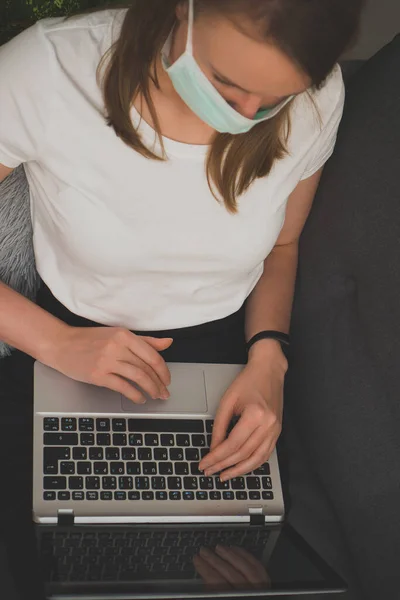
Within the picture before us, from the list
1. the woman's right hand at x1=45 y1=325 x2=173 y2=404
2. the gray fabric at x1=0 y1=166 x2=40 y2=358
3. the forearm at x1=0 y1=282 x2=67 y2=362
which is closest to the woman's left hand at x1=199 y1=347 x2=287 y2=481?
the woman's right hand at x1=45 y1=325 x2=173 y2=404

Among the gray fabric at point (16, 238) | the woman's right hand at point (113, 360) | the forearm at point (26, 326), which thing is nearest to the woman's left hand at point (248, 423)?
the woman's right hand at point (113, 360)

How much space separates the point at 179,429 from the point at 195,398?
0.06 meters

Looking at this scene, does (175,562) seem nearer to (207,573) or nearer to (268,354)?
(207,573)

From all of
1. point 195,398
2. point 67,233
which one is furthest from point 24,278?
point 195,398

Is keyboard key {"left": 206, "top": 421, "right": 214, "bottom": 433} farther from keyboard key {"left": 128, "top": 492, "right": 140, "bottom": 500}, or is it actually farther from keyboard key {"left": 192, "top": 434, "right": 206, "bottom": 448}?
keyboard key {"left": 128, "top": 492, "right": 140, "bottom": 500}

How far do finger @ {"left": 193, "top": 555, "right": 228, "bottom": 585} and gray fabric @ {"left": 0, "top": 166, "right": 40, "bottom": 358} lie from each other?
44cm

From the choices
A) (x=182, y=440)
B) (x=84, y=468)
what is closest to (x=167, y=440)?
(x=182, y=440)

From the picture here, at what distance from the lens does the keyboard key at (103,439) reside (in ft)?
3.31

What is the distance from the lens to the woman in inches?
32.0

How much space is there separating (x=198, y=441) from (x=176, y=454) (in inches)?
1.6

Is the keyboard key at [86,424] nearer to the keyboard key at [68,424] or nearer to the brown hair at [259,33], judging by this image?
the keyboard key at [68,424]

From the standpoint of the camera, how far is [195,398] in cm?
110

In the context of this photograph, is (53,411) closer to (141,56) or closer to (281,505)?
(281,505)

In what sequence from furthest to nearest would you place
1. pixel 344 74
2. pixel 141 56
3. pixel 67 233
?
1. pixel 344 74
2. pixel 67 233
3. pixel 141 56
